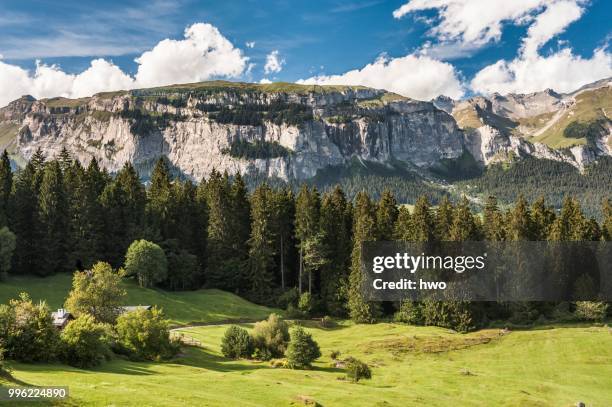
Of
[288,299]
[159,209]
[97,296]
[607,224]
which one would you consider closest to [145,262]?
[159,209]

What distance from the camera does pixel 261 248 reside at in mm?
94938

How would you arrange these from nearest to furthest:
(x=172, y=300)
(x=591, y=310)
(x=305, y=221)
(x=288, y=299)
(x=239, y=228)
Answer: (x=172, y=300) < (x=591, y=310) < (x=288, y=299) < (x=305, y=221) < (x=239, y=228)

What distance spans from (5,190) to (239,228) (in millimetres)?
41521

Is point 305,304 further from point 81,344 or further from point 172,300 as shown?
point 81,344

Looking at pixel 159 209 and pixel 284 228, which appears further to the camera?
pixel 284 228

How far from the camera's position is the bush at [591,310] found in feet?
265

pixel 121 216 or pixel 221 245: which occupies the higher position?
pixel 121 216

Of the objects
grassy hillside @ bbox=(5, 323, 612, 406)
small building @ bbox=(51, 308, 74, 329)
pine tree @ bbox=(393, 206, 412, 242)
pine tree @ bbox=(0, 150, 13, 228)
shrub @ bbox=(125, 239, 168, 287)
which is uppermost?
pine tree @ bbox=(0, 150, 13, 228)

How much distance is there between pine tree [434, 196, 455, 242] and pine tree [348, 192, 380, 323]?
11521 millimetres

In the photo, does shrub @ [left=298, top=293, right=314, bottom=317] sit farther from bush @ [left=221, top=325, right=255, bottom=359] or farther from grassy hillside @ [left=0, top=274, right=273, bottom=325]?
bush @ [left=221, top=325, right=255, bottom=359]

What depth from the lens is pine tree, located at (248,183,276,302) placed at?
9431 centimetres

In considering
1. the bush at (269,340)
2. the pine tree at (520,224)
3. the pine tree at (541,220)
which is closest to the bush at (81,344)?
the bush at (269,340)

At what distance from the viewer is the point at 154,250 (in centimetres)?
8350

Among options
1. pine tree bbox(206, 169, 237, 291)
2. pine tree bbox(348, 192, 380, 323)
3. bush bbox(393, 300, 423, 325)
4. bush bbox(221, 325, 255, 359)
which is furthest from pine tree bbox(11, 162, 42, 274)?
bush bbox(393, 300, 423, 325)
